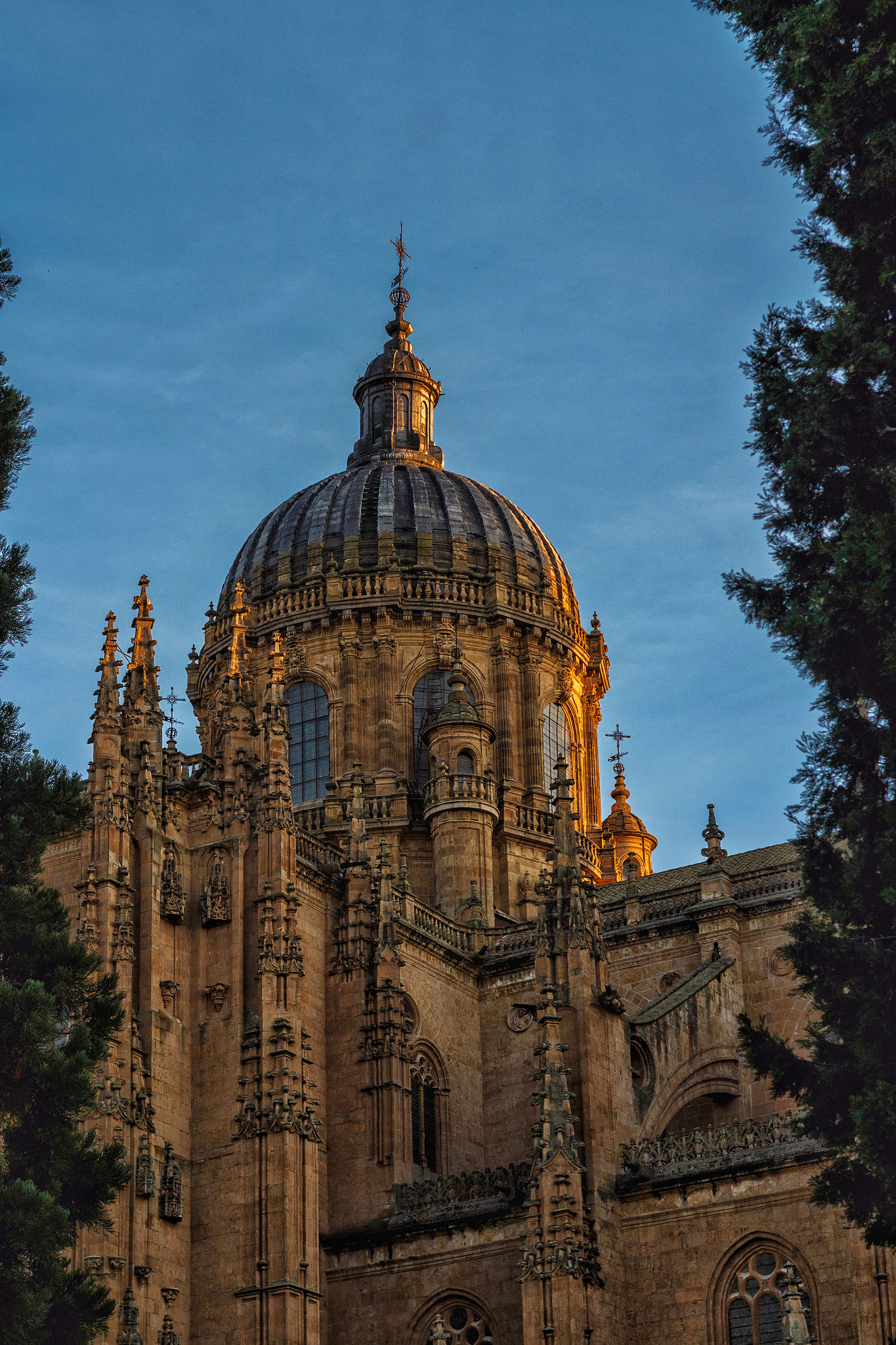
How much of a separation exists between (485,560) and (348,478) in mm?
5545

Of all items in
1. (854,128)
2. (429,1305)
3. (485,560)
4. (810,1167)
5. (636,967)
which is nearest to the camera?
(854,128)

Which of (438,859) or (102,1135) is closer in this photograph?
(102,1135)

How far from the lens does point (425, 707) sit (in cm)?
5909

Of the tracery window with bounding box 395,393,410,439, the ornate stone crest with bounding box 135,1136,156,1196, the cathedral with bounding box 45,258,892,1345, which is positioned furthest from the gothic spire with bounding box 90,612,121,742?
the tracery window with bounding box 395,393,410,439

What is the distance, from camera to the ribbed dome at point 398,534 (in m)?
60.9

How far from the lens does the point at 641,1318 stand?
131ft

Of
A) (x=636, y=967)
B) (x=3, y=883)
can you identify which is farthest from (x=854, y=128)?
(x=636, y=967)

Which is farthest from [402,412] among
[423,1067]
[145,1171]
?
[145,1171]

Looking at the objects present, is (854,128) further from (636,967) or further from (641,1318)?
(636,967)

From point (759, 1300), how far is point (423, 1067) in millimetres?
11073

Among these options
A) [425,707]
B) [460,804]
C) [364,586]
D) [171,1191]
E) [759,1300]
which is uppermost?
[364,586]

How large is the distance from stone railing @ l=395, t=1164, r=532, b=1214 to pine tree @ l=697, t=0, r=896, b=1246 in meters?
17.6

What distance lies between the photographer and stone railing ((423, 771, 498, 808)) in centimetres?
5503

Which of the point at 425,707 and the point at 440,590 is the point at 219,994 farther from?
the point at 440,590
